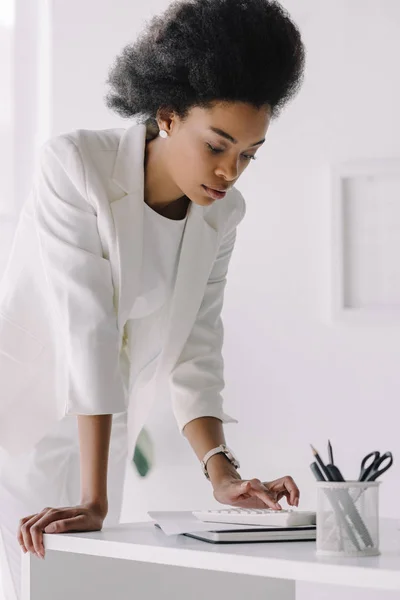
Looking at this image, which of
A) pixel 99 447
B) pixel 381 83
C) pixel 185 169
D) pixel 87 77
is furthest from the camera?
pixel 87 77

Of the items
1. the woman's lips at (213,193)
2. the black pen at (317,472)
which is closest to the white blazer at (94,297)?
the woman's lips at (213,193)

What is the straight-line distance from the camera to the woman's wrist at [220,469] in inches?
58.9

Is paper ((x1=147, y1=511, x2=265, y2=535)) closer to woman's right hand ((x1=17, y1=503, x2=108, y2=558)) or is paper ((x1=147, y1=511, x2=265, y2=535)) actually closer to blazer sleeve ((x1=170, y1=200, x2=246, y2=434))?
woman's right hand ((x1=17, y1=503, x2=108, y2=558))

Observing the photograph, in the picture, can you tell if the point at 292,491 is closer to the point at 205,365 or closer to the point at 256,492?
the point at 256,492

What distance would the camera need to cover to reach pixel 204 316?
170cm

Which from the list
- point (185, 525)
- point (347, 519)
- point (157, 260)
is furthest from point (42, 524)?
point (157, 260)

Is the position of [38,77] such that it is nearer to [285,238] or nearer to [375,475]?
[285,238]

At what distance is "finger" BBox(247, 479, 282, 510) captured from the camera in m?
1.30

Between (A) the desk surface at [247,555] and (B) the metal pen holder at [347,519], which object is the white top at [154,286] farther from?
(B) the metal pen holder at [347,519]

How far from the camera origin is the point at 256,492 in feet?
4.39

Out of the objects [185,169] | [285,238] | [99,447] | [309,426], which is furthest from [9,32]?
[99,447]

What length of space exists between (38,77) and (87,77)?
192mm

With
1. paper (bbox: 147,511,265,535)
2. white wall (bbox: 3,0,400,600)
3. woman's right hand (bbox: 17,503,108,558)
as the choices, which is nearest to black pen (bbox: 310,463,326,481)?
paper (bbox: 147,511,265,535)

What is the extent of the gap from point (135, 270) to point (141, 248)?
0.13 ft
